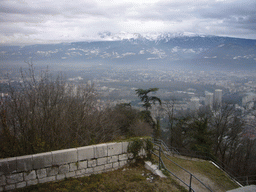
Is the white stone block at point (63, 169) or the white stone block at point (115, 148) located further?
the white stone block at point (115, 148)

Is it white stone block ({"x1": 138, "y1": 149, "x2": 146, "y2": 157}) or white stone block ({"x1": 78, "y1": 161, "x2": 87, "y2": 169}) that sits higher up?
white stone block ({"x1": 78, "y1": 161, "x2": 87, "y2": 169})

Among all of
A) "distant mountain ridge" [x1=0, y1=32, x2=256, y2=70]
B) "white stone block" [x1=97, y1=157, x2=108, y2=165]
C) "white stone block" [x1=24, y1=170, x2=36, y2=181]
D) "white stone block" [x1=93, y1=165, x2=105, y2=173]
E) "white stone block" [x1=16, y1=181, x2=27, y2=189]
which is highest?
"distant mountain ridge" [x1=0, y1=32, x2=256, y2=70]

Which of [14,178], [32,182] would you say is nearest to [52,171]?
[32,182]

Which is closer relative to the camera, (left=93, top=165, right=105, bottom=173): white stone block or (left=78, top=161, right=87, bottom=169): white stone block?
(left=78, top=161, right=87, bottom=169): white stone block

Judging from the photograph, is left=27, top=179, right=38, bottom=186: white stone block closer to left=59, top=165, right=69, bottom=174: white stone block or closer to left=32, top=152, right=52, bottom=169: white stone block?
left=32, top=152, right=52, bottom=169: white stone block

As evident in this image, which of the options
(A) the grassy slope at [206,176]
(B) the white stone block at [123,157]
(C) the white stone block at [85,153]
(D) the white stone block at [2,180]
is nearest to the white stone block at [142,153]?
(B) the white stone block at [123,157]

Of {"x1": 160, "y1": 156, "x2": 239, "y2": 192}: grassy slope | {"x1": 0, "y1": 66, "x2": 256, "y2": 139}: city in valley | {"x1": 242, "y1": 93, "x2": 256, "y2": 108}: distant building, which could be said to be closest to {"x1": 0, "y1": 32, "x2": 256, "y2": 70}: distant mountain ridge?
{"x1": 0, "y1": 66, "x2": 256, "y2": 139}: city in valley

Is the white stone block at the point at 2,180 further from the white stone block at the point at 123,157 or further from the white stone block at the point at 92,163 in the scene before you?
the white stone block at the point at 123,157

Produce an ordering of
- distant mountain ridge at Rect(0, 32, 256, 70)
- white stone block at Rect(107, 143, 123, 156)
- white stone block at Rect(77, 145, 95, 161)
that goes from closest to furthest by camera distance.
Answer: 1. white stone block at Rect(77, 145, 95, 161)
2. white stone block at Rect(107, 143, 123, 156)
3. distant mountain ridge at Rect(0, 32, 256, 70)

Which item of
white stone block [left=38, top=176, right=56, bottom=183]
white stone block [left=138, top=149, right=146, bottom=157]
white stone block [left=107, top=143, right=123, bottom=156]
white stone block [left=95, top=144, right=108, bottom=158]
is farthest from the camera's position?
white stone block [left=138, top=149, right=146, bottom=157]
